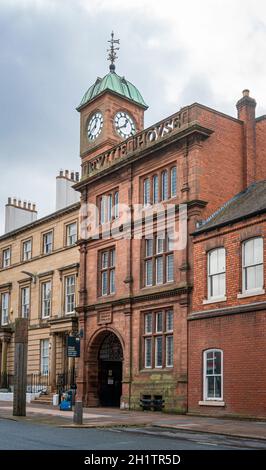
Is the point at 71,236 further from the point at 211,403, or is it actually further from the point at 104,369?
the point at 211,403

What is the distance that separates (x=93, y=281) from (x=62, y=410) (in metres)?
6.85

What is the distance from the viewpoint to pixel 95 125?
35.7 metres

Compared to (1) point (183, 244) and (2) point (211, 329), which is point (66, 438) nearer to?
(2) point (211, 329)

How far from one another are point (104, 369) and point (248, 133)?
13317 mm

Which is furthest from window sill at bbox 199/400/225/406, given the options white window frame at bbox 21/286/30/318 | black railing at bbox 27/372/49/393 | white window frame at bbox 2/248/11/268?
white window frame at bbox 2/248/11/268

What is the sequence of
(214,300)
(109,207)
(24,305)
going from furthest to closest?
(24,305)
(109,207)
(214,300)

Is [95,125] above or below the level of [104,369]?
above

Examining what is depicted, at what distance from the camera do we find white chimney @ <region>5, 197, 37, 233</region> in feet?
160

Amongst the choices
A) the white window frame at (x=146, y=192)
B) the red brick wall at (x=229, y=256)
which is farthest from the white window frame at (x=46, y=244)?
the red brick wall at (x=229, y=256)

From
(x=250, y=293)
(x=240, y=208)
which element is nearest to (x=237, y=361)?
(x=250, y=293)

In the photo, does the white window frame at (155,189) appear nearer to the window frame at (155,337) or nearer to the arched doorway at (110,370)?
the window frame at (155,337)

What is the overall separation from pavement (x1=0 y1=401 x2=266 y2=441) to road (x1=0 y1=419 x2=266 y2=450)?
1.73ft

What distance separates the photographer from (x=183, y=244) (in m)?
27.5

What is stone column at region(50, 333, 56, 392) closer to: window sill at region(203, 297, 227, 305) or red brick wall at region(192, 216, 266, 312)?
red brick wall at region(192, 216, 266, 312)
